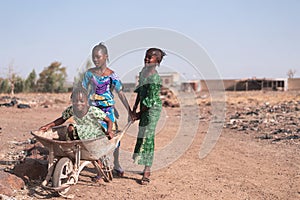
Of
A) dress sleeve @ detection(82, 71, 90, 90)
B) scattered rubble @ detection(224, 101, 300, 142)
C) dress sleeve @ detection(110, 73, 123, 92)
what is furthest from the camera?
scattered rubble @ detection(224, 101, 300, 142)

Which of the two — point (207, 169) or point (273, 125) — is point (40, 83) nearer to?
point (273, 125)

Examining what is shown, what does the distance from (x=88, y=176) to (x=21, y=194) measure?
43.2 inches

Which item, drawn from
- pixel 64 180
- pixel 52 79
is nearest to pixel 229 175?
pixel 64 180

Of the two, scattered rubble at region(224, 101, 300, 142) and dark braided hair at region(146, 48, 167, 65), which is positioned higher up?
dark braided hair at region(146, 48, 167, 65)

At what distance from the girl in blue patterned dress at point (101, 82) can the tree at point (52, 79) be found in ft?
123

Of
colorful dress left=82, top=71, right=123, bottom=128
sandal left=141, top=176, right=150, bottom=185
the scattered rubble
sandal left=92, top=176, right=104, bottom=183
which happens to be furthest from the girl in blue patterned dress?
the scattered rubble

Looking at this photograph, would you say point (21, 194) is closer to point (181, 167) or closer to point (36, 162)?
point (36, 162)

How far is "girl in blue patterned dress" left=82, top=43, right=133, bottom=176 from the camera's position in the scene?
4.83 metres

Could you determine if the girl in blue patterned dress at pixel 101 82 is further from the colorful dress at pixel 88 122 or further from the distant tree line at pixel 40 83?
the distant tree line at pixel 40 83

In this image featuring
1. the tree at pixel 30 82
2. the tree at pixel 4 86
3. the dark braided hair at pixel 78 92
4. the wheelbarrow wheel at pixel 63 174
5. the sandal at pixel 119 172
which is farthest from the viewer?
the tree at pixel 30 82

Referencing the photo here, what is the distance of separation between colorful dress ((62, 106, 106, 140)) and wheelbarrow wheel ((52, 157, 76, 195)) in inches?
14.8

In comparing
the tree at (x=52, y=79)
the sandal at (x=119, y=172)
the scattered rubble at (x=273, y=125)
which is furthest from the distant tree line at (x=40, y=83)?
the sandal at (x=119, y=172)

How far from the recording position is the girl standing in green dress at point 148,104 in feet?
16.3

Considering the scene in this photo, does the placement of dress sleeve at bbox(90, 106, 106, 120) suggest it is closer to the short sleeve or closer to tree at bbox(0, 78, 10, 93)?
the short sleeve
